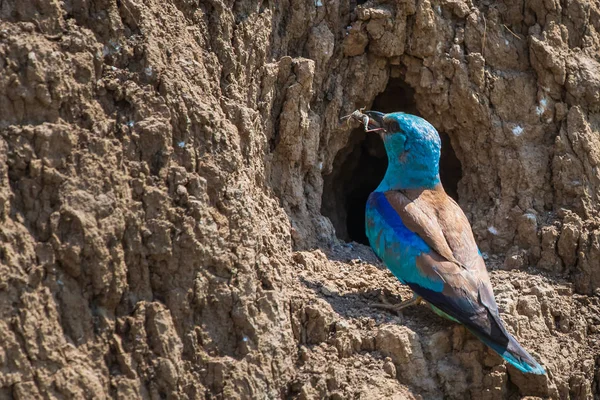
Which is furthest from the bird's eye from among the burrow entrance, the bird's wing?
the burrow entrance

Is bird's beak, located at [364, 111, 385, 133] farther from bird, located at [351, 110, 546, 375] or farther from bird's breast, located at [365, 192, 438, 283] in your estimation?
bird's breast, located at [365, 192, 438, 283]

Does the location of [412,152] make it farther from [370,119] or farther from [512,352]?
[512,352]

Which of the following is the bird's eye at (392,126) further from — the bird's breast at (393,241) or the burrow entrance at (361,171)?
the burrow entrance at (361,171)

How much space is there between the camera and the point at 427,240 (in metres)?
5.72

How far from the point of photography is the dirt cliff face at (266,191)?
444cm

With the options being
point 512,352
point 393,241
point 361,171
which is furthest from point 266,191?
point 361,171

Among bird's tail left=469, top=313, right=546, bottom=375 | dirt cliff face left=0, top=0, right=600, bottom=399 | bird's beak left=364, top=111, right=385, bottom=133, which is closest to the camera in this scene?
dirt cliff face left=0, top=0, right=600, bottom=399

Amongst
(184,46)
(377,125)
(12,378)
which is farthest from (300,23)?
(12,378)

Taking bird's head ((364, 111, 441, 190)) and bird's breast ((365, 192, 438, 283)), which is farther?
bird's head ((364, 111, 441, 190))

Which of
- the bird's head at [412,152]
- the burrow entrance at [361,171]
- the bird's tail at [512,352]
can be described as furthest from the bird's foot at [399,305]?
the burrow entrance at [361,171]

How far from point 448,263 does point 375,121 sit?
53.5 inches

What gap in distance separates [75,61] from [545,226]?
11.5 ft

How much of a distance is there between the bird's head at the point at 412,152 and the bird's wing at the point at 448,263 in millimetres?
126

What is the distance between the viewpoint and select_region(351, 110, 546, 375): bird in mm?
5293
